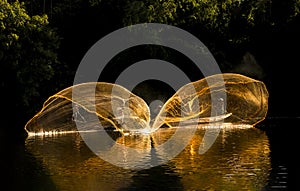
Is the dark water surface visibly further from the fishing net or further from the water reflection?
the fishing net

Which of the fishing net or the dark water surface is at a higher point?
the fishing net

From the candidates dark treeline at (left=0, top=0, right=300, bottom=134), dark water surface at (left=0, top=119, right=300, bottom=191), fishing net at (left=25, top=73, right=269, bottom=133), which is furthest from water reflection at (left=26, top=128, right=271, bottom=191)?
dark treeline at (left=0, top=0, right=300, bottom=134)

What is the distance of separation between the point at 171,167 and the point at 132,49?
27.5 metres

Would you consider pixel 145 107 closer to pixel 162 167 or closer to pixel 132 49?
pixel 162 167

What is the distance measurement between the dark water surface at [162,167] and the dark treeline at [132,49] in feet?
40.3

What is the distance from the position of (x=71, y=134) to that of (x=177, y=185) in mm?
17742

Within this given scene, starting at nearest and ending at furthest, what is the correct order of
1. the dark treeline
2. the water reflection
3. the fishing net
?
the water reflection → the fishing net → the dark treeline

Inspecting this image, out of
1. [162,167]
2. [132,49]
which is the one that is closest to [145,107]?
[162,167]

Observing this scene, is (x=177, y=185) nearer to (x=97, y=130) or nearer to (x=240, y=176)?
(x=240, y=176)

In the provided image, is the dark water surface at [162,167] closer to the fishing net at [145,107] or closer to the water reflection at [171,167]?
the water reflection at [171,167]

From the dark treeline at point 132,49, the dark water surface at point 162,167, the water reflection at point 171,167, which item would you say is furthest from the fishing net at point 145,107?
the dark treeline at point 132,49

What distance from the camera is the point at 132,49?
168ft

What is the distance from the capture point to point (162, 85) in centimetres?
5366

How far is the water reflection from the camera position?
2092 centimetres
